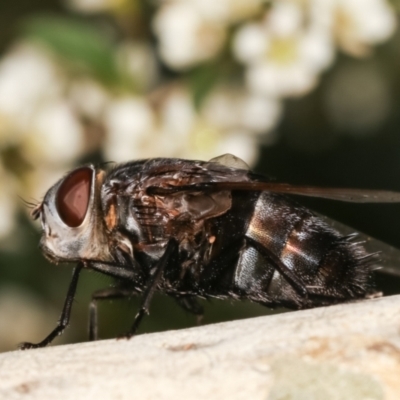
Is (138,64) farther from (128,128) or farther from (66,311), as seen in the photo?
(66,311)

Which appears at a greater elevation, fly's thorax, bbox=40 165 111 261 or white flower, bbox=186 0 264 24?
white flower, bbox=186 0 264 24

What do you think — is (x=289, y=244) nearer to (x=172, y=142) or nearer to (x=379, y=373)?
(x=379, y=373)

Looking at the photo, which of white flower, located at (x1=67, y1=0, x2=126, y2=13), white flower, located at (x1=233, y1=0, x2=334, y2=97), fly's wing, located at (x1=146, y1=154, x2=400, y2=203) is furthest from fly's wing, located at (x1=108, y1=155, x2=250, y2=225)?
white flower, located at (x1=67, y1=0, x2=126, y2=13)

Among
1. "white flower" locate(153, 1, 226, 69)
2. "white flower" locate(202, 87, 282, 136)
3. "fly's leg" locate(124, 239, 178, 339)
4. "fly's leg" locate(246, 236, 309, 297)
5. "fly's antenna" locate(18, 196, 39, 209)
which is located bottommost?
"fly's antenna" locate(18, 196, 39, 209)

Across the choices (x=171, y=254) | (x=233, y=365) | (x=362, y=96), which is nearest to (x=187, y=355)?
(x=233, y=365)

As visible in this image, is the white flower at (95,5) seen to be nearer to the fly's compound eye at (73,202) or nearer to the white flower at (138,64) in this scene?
the white flower at (138,64)

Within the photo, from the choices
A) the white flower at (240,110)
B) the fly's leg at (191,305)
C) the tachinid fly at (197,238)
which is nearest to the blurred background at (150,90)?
the white flower at (240,110)

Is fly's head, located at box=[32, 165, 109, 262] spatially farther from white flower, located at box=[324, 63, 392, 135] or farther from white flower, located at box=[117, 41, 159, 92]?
white flower, located at box=[324, 63, 392, 135]

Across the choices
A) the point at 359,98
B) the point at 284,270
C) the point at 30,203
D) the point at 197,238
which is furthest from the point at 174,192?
the point at 359,98
